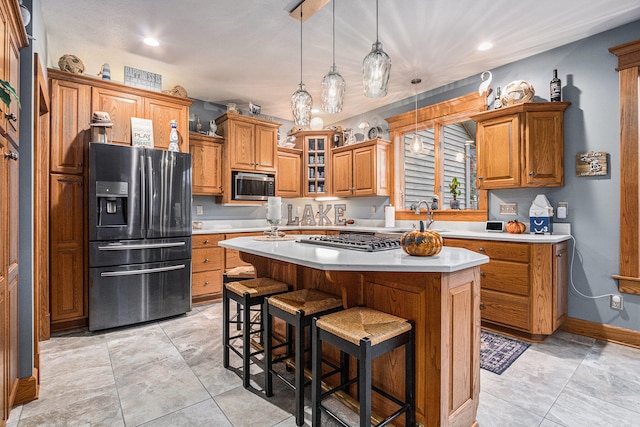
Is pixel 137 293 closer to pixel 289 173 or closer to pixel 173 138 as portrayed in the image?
pixel 173 138

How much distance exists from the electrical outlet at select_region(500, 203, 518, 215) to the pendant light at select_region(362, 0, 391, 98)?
7.55ft

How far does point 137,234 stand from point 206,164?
1528mm

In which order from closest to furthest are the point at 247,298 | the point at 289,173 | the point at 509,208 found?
the point at 247,298
the point at 509,208
the point at 289,173

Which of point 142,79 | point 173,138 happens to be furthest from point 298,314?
point 142,79

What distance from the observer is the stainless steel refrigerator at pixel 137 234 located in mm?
2986

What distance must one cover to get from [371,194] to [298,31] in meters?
2.47

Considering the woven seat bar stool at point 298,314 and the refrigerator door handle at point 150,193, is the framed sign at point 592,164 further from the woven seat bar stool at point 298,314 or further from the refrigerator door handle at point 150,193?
the refrigerator door handle at point 150,193

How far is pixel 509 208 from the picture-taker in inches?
138

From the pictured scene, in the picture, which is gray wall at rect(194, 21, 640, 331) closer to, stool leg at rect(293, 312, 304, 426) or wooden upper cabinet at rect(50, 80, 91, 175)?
stool leg at rect(293, 312, 304, 426)

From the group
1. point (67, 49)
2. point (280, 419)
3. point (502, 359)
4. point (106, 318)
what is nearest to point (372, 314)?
point (280, 419)

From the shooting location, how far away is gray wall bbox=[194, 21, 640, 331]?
9.37 ft

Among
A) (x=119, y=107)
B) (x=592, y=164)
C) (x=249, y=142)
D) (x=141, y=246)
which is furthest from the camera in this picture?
(x=249, y=142)

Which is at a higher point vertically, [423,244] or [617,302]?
[423,244]

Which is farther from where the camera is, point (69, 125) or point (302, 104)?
point (69, 125)
